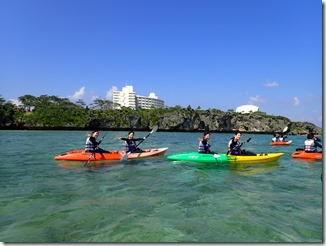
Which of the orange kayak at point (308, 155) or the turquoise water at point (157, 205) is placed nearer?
the turquoise water at point (157, 205)

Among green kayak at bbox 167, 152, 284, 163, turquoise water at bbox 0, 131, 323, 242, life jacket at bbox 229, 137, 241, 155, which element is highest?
life jacket at bbox 229, 137, 241, 155

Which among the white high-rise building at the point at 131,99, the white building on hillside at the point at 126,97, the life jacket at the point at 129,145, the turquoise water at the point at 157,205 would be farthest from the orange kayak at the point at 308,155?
the white building on hillside at the point at 126,97

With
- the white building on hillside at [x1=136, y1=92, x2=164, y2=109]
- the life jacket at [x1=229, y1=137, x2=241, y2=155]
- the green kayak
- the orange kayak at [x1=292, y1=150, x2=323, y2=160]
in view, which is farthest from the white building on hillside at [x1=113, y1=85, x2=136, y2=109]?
the life jacket at [x1=229, y1=137, x2=241, y2=155]

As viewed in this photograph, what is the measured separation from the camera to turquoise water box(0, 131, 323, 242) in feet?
16.9

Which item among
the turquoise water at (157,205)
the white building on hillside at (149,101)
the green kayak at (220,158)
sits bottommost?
the turquoise water at (157,205)

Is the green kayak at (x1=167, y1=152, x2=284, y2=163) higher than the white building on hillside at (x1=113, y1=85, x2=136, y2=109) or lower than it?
lower

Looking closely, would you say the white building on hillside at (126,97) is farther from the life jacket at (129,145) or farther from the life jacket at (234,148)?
the life jacket at (234,148)

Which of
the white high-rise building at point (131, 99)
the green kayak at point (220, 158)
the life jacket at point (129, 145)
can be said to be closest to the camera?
the green kayak at point (220, 158)

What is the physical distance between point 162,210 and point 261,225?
7.58 ft

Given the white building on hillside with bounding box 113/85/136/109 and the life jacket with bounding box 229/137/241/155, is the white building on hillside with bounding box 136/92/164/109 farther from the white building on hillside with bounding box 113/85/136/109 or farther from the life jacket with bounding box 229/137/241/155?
the life jacket with bounding box 229/137/241/155

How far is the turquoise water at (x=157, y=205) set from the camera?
5148mm

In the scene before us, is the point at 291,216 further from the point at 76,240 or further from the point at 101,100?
the point at 101,100

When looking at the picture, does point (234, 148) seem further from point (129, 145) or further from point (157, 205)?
point (157, 205)

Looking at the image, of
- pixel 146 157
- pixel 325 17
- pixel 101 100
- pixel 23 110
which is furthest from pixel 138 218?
pixel 101 100
